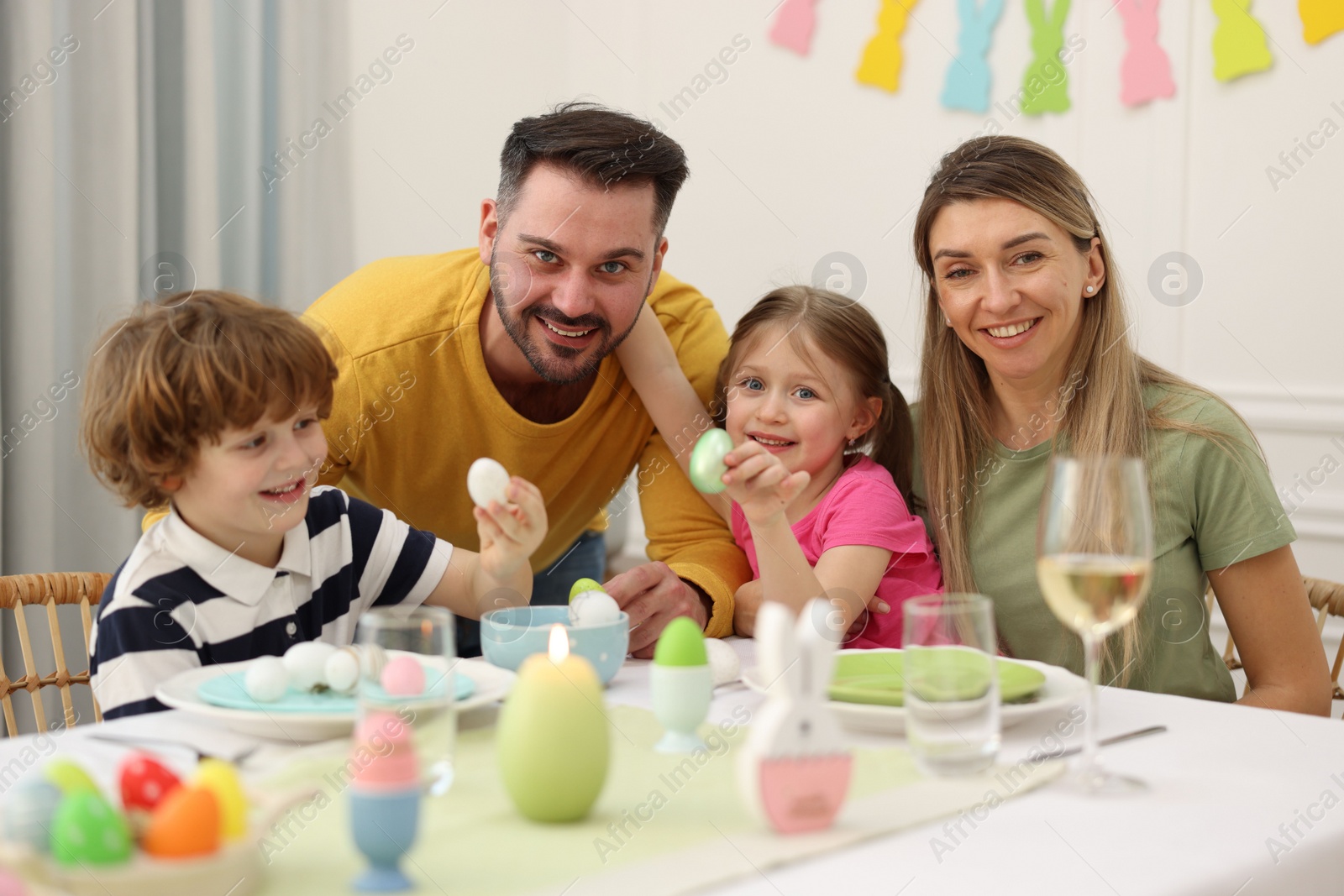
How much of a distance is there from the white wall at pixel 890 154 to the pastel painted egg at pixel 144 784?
2148 mm

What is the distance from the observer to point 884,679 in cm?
106

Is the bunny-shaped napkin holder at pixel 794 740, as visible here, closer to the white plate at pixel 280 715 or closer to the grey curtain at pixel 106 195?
the white plate at pixel 280 715

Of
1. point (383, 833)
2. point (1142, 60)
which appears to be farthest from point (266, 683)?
point (1142, 60)

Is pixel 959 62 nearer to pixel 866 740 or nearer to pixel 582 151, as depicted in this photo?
pixel 582 151

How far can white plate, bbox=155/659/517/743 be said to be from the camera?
944 millimetres

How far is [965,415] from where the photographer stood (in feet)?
5.74

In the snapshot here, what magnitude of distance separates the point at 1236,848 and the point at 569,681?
1.46ft

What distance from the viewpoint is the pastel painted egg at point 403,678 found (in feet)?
2.35

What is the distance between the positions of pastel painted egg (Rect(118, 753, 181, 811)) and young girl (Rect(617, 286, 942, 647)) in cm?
91

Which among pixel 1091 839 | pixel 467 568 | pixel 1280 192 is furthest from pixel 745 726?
pixel 1280 192

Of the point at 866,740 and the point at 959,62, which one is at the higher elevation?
the point at 959,62

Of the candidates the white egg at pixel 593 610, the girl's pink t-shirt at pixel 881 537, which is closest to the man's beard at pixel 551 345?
the girl's pink t-shirt at pixel 881 537

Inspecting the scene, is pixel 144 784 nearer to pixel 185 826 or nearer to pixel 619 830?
pixel 185 826

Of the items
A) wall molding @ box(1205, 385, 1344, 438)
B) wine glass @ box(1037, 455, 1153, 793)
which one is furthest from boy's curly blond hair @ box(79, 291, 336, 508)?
wall molding @ box(1205, 385, 1344, 438)
